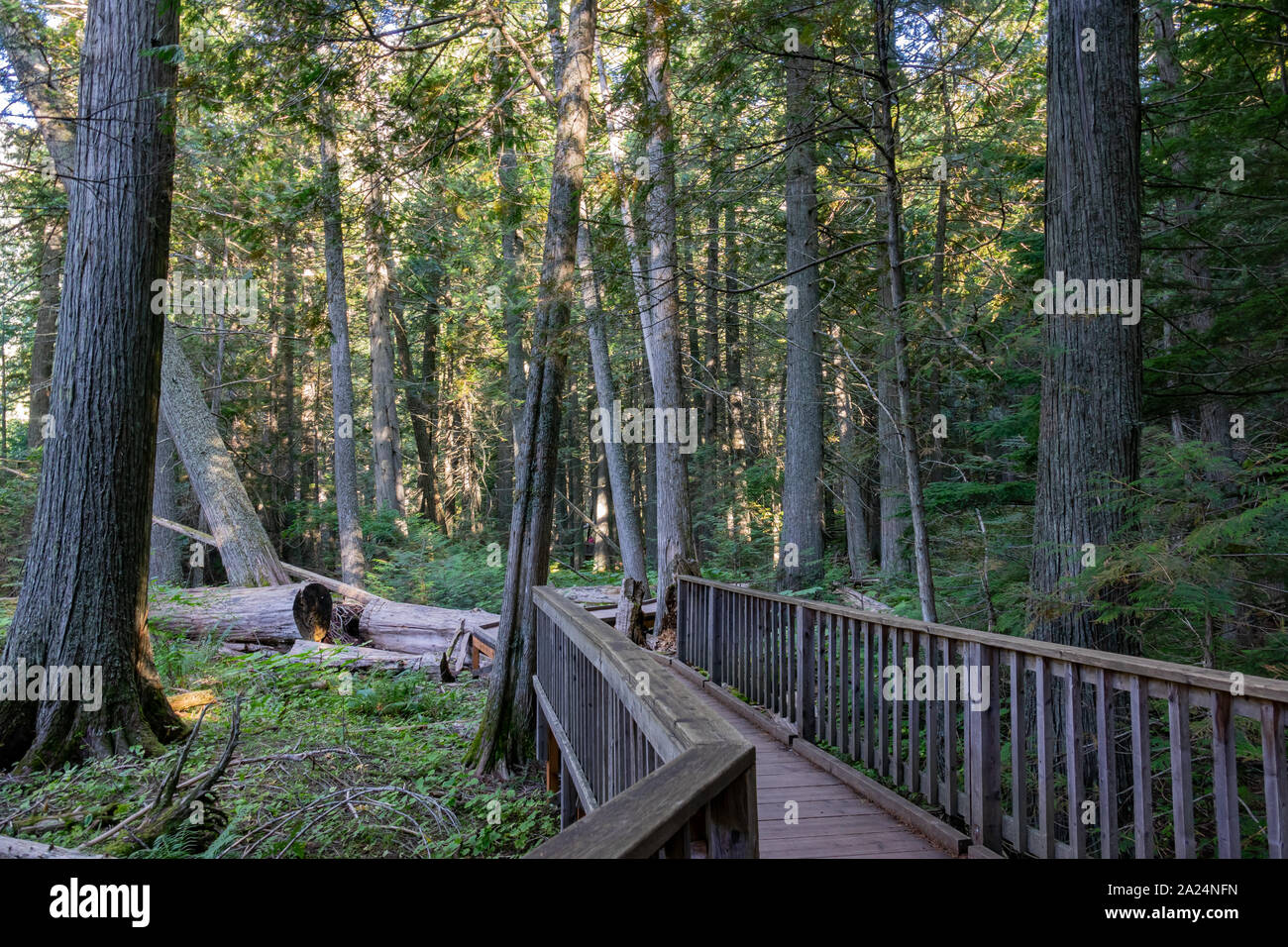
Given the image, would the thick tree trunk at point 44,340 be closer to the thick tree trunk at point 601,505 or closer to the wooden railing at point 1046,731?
the thick tree trunk at point 601,505

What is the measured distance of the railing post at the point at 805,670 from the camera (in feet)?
19.4

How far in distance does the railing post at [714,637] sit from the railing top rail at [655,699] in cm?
387

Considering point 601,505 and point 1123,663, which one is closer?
point 1123,663

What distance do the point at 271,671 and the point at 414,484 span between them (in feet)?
78.1

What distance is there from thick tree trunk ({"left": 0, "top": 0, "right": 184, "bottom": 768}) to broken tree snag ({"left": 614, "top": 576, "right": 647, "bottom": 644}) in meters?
5.35

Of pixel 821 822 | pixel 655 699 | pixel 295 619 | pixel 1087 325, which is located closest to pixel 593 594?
pixel 295 619

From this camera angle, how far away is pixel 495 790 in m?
6.23

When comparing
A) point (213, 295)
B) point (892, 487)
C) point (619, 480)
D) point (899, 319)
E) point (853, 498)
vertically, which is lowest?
point (853, 498)

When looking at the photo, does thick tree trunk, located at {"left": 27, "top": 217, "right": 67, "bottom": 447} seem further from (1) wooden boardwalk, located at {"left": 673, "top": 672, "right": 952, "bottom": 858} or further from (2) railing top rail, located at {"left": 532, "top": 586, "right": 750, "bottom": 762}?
(1) wooden boardwalk, located at {"left": 673, "top": 672, "right": 952, "bottom": 858}

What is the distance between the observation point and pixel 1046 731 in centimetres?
355

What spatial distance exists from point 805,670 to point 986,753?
2.16 meters

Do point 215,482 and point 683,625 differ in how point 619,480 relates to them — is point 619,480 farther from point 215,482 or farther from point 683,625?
point 215,482
